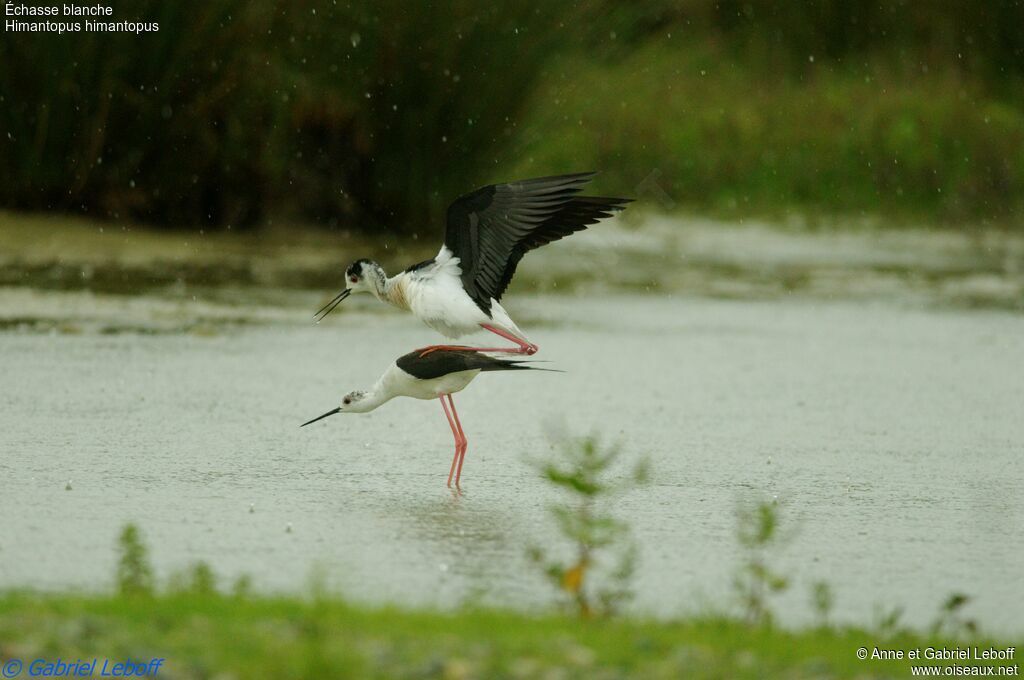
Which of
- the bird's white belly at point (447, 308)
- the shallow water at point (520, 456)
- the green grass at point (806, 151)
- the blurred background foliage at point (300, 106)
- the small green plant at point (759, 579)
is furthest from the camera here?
the green grass at point (806, 151)

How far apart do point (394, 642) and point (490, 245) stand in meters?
3.26

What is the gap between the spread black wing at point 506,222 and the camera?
22.8 feet

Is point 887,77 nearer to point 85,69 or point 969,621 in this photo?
point 85,69

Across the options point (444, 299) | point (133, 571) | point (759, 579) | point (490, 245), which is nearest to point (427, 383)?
point (444, 299)

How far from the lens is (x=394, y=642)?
401cm

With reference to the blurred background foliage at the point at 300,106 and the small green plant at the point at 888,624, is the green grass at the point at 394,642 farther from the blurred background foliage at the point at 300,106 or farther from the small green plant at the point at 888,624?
the blurred background foliage at the point at 300,106

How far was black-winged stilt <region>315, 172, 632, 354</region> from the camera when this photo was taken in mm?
6957

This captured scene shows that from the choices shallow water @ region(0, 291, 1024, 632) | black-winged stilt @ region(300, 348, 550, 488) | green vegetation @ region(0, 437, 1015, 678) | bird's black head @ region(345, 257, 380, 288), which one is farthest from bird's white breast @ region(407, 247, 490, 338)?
green vegetation @ region(0, 437, 1015, 678)

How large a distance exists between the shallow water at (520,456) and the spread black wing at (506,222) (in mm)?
815

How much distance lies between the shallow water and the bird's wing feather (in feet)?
2.60

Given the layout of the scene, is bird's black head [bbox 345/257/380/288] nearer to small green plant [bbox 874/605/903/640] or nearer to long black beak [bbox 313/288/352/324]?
long black beak [bbox 313/288/352/324]

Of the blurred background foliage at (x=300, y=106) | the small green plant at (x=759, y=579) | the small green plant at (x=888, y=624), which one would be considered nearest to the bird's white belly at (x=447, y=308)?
the small green plant at (x=759, y=579)

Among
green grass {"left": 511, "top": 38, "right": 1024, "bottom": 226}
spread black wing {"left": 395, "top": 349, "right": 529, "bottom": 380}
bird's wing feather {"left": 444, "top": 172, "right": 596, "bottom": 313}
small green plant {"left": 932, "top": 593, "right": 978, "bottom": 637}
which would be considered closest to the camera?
small green plant {"left": 932, "top": 593, "right": 978, "bottom": 637}

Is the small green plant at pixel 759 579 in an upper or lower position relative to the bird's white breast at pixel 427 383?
lower
